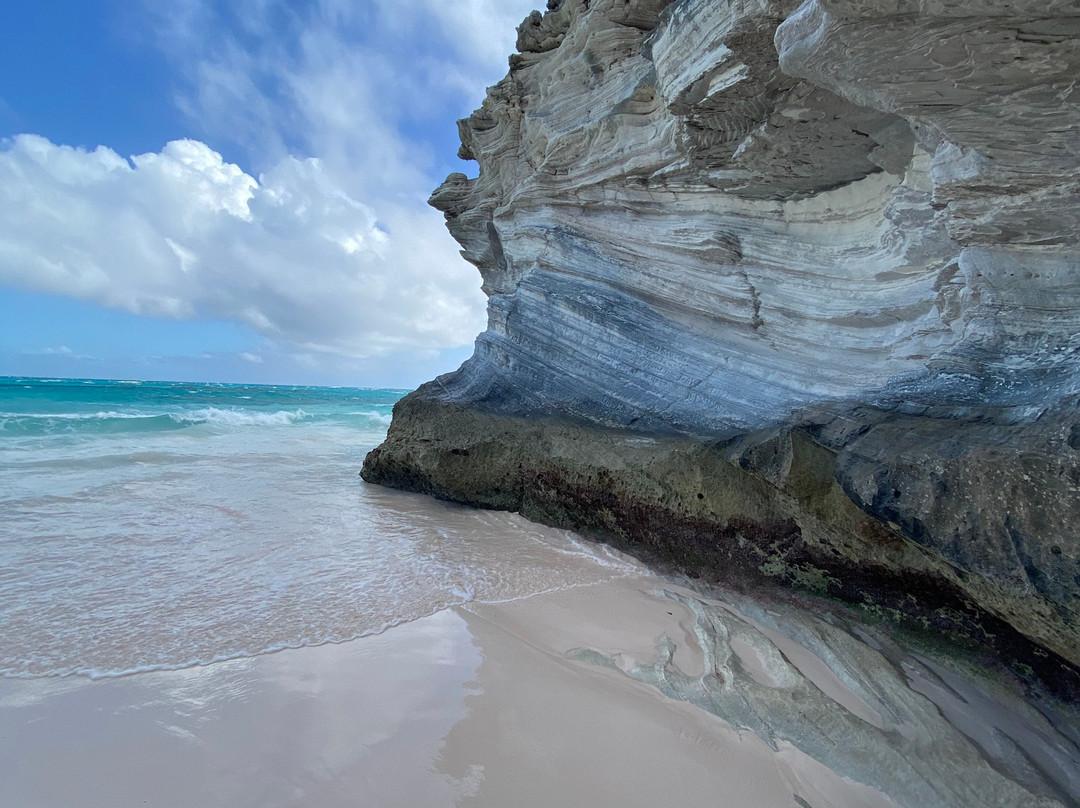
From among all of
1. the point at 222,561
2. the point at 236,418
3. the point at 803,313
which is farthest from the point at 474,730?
the point at 236,418

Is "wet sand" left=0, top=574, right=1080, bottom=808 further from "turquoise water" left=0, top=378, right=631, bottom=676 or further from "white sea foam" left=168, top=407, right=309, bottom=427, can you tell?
"white sea foam" left=168, top=407, right=309, bottom=427

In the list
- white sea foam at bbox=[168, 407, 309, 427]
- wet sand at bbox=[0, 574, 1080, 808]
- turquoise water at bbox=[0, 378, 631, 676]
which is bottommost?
wet sand at bbox=[0, 574, 1080, 808]

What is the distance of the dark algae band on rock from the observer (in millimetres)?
2588

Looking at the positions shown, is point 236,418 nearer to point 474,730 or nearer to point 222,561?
point 222,561

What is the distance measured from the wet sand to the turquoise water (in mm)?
338

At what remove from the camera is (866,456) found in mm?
3312

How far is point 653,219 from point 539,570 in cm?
367

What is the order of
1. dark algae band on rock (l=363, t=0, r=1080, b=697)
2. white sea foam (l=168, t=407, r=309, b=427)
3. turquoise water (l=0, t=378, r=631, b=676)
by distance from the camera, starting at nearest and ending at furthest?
dark algae band on rock (l=363, t=0, r=1080, b=697)
turquoise water (l=0, t=378, r=631, b=676)
white sea foam (l=168, t=407, r=309, b=427)

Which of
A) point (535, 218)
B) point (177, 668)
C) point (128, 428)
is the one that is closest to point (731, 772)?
point (177, 668)

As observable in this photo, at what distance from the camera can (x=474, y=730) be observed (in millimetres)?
2363

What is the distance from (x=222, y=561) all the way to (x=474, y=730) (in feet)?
9.77

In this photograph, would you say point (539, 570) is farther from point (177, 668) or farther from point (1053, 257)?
point (1053, 257)

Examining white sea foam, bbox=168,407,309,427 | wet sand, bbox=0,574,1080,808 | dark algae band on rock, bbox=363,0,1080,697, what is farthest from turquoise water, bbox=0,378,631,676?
white sea foam, bbox=168,407,309,427

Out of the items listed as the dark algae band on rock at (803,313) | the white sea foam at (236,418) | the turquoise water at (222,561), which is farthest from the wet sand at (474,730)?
the white sea foam at (236,418)
